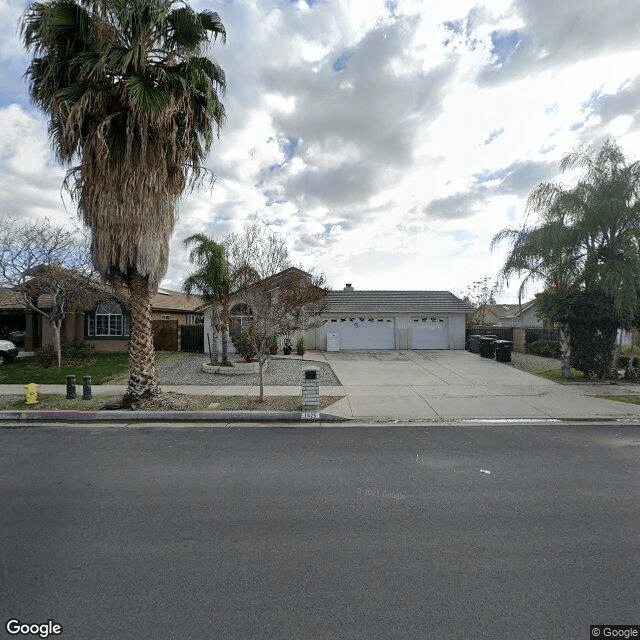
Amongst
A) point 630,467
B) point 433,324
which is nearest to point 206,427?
point 630,467

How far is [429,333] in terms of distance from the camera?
24344 millimetres

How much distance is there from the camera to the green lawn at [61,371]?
1341cm

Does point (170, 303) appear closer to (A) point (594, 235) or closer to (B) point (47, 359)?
(B) point (47, 359)

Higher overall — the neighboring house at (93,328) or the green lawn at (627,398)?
the neighboring house at (93,328)

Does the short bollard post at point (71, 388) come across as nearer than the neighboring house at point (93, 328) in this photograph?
Yes

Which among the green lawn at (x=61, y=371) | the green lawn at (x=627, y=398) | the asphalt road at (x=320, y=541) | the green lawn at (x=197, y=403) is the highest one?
the green lawn at (x=61, y=371)

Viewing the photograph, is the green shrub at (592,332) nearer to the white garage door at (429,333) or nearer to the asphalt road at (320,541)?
the asphalt road at (320,541)

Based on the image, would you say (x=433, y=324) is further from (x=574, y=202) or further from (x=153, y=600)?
(x=153, y=600)

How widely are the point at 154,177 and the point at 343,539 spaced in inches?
330

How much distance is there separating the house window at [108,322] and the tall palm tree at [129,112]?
13848mm

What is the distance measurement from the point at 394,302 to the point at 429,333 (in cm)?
288

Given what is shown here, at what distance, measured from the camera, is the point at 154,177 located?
350 inches

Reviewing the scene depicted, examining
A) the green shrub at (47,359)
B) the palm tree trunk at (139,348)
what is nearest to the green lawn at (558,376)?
the palm tree trunk at (139,348)

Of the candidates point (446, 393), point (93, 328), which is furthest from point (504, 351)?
point (93, 328)
